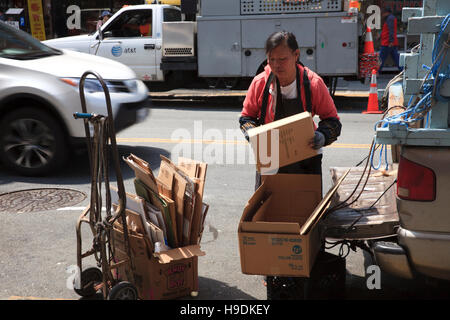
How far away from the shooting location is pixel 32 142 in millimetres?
6758

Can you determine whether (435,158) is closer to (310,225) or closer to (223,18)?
(310,225)

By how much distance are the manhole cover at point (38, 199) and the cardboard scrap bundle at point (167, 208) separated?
7.43 feet

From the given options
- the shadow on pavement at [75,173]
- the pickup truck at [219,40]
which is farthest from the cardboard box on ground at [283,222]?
the pickup truck at [219,40]

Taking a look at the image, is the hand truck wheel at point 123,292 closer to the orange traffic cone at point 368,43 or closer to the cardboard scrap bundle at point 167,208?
the cardboard scrap bundle at point 167,208

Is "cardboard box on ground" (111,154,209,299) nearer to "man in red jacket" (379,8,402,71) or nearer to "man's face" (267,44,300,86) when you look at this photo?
"man's face" (267,44,300,86)

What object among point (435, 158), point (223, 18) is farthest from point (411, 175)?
point (223, 18)

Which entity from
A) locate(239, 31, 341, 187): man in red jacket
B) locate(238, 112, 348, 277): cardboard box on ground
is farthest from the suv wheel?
locate(238, 112, 348, 277): cardboard box on ground

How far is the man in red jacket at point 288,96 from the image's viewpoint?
12.0ft

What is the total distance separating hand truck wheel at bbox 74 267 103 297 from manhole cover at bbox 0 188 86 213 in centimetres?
209

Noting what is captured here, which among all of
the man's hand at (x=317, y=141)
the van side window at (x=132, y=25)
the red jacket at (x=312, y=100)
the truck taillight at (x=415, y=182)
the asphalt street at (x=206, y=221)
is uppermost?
the van side window at (x=132, y=25)

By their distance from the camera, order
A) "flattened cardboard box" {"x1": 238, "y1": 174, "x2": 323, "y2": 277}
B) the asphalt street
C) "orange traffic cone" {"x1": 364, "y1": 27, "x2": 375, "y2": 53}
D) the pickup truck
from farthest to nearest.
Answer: "orange traffic cone" {"x1": 364, "y1": 27, "x2": 375, "y2": 53}, the pickup truck, the asphalt street, "flattened cardboard box" {"x1": 238, "y1": 174, "x2": 323, "y2": 277}

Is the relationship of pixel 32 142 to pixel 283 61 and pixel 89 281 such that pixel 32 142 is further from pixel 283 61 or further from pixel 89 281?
pixel 283 61

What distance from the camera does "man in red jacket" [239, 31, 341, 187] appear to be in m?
3.64

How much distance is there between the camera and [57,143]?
669 centimetres
